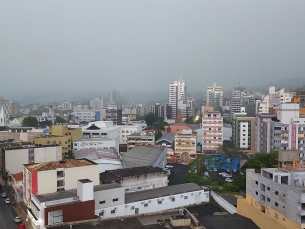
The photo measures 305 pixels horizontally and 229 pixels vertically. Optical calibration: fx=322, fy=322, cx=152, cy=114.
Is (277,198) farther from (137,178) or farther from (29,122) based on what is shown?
(29,122)

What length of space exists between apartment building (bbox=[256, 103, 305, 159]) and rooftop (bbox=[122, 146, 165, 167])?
6159 mm

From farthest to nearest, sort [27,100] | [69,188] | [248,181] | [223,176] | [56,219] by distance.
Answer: [27,100]
[223,176]
[69,188]
[248,181]
[56,219]

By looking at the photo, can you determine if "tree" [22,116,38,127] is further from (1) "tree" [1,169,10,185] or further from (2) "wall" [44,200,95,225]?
(2) "wall" [44,200,95,225]

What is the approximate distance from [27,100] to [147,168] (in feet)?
427

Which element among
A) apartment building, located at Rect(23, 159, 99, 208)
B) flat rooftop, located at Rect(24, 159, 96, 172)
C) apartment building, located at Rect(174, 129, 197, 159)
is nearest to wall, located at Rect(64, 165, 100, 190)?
apartment building, located at Rect(23, 159, 99, 208)

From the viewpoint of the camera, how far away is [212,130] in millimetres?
21938

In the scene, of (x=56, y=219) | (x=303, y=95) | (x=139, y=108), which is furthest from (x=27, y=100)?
(x=56, y=219)

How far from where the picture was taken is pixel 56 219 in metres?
8.60

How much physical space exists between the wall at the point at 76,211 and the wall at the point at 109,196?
0.96 meters

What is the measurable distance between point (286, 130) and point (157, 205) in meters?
9.81

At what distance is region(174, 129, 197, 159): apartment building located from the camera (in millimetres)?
21531

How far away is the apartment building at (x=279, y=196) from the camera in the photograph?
307 inches

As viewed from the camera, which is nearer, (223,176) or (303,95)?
(223,176)

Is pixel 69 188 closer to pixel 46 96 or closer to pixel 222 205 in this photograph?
pixel 222 205
